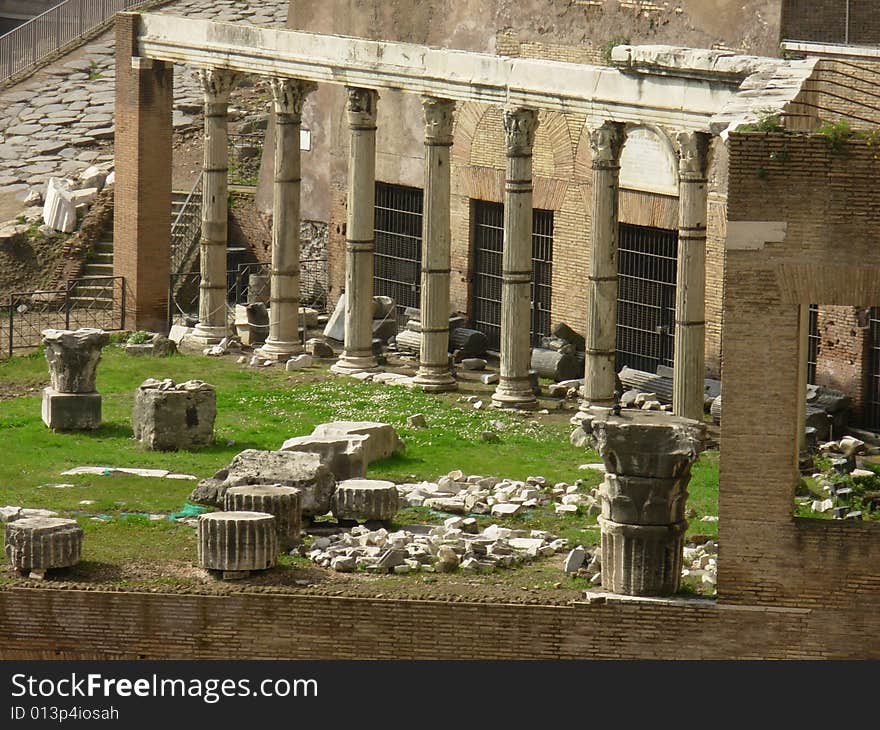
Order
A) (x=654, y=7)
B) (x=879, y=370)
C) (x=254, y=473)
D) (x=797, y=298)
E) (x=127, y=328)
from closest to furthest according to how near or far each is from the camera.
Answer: (x=797, y=298) < (x=254, y=473) < (x=879, y=370) < (x=654, y=7) < (x=127, y=328)

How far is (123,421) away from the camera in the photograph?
2642 cm

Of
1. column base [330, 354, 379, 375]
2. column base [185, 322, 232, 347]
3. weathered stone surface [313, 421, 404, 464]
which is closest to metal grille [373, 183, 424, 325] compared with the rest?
column base [185, 322, 232, 347]

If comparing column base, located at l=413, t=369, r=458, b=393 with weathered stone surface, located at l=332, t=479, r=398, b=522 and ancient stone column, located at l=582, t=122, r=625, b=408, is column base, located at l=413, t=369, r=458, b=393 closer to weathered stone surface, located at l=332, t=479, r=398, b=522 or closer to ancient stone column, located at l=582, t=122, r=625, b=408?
ancient stone column, located at l=582, t=122, r=625, b=408

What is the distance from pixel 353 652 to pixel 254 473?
139 inches

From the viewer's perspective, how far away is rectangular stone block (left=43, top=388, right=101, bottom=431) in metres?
25.9

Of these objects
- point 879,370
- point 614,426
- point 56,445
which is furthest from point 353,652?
point 879,370

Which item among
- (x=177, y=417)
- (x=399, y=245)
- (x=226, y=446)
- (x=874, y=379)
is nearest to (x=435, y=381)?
(x=226, y=446)

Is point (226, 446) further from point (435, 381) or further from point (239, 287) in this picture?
point (239, 287)

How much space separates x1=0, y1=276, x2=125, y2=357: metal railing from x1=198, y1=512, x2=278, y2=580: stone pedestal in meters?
11.4

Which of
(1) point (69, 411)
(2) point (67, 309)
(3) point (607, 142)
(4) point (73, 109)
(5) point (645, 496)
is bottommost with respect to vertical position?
(1) point (69, 411)

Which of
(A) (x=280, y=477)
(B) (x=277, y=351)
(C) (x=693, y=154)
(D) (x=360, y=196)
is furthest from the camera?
(B) (x=277, y=351)

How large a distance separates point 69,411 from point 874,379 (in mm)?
8851

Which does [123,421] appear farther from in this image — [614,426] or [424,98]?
[614,426]

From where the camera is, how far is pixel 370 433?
79.0 ft
